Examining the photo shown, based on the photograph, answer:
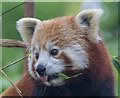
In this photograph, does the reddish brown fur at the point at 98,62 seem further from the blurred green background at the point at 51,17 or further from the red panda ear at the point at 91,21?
the blurred green background at the point at 51,17

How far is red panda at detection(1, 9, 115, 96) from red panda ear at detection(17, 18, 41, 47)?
144 millimetres

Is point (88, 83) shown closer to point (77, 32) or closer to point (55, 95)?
point (55, 95)

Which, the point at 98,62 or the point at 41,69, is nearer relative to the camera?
the point at 41,69

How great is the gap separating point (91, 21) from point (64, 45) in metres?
0.39

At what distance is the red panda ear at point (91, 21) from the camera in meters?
2.11

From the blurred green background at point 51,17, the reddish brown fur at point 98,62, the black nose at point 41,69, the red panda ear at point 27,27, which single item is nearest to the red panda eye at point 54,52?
the black nose at point 41,69

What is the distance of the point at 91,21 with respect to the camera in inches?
84.4

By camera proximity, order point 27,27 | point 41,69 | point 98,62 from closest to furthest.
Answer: point 41,69
point 98,62
point 27,27

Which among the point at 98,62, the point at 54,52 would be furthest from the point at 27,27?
the point at 98,62

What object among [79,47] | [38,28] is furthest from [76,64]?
[38,28]

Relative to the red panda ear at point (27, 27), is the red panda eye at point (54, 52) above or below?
below

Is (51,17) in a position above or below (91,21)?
above

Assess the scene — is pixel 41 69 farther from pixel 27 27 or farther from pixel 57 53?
pixel 27 27

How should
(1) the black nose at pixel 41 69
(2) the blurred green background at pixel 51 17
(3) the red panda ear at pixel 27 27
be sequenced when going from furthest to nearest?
(2) the blurred green background at pixel 51 17 < (3) the red panda ear at pixel 27 27 < (1) the black nose at pixel 41 69
